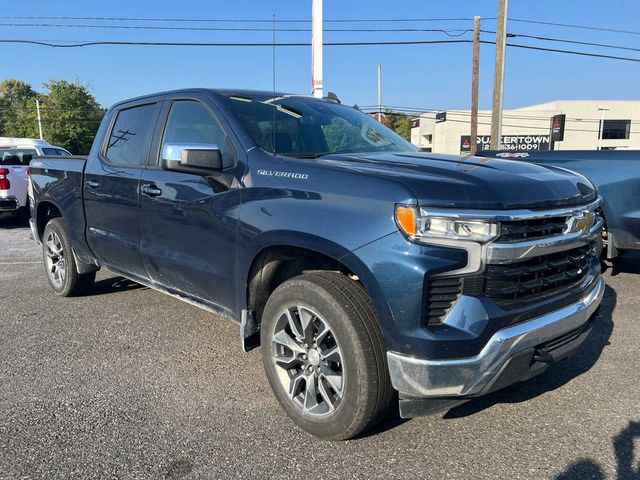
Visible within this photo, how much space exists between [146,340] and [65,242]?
1.67 m

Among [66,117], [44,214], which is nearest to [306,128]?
[44,214]

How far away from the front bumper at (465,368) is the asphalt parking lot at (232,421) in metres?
0.46

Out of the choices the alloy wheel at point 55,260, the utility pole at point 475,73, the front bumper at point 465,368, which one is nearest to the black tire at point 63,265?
the alloy wheel at point 55,260

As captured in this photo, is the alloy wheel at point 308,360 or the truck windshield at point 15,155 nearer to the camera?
the alloy wheel at point 308,360

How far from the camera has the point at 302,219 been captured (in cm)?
282

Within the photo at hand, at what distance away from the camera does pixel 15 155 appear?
13.2m

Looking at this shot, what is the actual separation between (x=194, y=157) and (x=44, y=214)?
3682 millimetres

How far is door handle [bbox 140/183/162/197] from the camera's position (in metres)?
3.85

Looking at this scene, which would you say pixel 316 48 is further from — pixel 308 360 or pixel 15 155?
pixel 15 155

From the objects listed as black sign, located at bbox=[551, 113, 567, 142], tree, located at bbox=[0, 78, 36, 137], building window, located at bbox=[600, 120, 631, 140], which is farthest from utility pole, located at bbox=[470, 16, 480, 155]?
tree, located at bbox=[0, 78, 36, 137]

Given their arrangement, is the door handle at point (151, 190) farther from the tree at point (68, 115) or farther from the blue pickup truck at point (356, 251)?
the tree at point (68, 115)

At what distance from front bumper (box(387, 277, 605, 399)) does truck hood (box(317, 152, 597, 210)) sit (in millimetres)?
610

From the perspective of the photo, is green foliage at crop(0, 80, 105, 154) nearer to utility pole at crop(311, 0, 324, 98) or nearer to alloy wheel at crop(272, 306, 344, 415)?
utility pole at crop(311, 0, 324, 98)

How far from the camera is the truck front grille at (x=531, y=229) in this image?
246 centimetres
